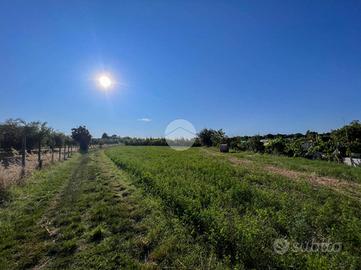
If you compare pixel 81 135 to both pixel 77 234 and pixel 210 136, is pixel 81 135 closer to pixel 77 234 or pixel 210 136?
pixel 210 136

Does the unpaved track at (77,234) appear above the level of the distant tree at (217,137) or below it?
below

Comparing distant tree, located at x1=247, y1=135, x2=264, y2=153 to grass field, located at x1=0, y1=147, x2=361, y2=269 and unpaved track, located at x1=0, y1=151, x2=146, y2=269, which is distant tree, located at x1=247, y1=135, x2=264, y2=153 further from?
unpaved track, located at x1=0, y1=151, x2=146, y2=269

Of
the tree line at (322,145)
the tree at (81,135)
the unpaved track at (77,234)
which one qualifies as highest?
the tree at (81,135)

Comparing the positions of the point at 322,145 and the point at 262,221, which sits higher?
the point at 322,145

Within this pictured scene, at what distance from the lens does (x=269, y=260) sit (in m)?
3.78

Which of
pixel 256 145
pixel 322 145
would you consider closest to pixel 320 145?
pixel 322 145

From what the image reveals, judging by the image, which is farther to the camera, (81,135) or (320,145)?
(81,135)

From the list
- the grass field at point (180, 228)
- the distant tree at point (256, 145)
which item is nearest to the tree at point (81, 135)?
the distant tree at point (256, 145)

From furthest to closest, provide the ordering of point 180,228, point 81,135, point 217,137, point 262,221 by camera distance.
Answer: point 81,135 < point 217,137 < point 180,228 < point 262,221

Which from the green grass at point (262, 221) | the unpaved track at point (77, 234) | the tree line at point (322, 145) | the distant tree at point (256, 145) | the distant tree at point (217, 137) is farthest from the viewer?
the distant tree at point (217, 137)

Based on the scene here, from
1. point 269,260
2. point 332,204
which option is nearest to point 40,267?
point 269,260

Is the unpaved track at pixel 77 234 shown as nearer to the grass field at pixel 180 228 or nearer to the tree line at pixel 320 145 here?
the grass field at pixel 180 228

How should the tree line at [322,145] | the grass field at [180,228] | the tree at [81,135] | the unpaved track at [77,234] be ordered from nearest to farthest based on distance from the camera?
the grass field at [180,228] → the unpaved track at [77,234] → the tree line at [322,145] → the tree at [81,135]

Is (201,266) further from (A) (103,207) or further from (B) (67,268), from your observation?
(A) (103,207)
